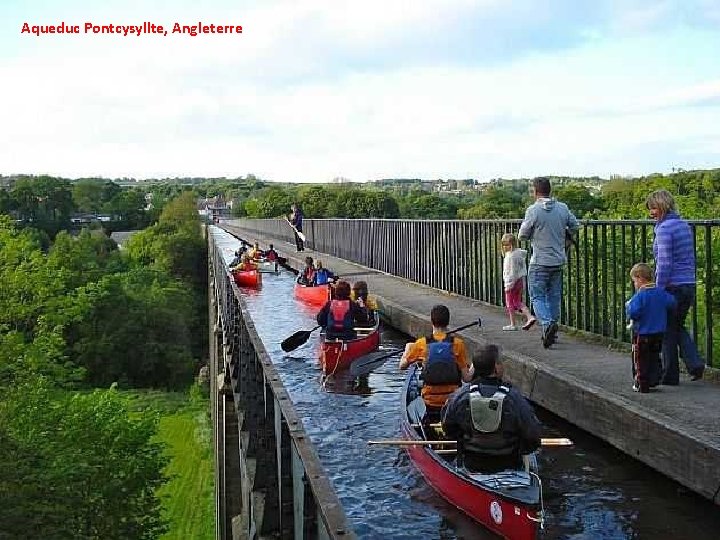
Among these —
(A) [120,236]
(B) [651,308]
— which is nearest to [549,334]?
(B) [651,308]

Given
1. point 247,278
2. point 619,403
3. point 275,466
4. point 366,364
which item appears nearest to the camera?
point 275,466

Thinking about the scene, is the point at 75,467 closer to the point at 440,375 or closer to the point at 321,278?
the point at 321,278

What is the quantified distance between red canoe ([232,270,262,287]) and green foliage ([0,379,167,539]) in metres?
6.03

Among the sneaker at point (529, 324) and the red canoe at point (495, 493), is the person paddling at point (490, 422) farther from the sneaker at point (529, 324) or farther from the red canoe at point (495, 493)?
the sneaker at point (529, 324)

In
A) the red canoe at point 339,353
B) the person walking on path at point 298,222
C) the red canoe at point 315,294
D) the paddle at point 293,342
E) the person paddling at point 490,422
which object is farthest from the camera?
the person walking on path at point 298,222

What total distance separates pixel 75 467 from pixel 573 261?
14771mm

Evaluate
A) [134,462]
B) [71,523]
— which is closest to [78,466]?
[71,523]

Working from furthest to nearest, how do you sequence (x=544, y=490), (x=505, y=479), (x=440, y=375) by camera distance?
1. (x=440, y=375)
2. (x=544, y=490)
3. (x=505, y=479)

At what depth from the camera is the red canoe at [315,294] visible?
21.2 meters

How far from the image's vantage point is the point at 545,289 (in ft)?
36.8

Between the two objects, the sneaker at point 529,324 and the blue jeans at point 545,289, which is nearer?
the blue jeans at point 545,289

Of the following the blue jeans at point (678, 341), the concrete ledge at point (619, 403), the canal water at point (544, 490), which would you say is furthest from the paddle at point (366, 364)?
the blue jeans at point (678, 341)

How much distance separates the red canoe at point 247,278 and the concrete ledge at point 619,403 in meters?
14.6

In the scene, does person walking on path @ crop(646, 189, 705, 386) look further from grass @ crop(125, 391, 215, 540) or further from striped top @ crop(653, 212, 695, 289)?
grass @ crop(125, 391, 215, 540)
